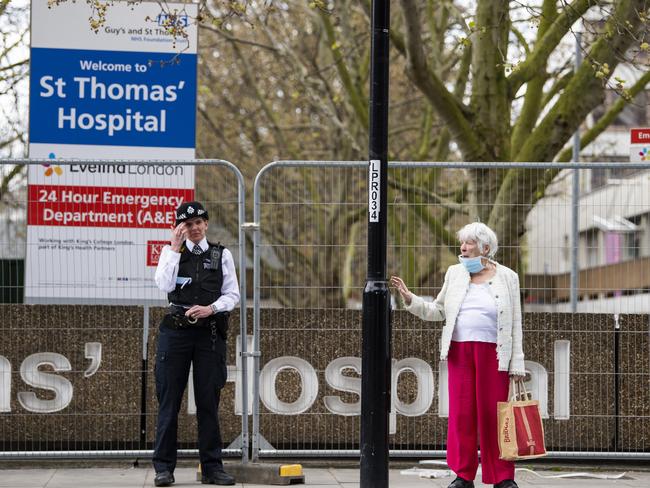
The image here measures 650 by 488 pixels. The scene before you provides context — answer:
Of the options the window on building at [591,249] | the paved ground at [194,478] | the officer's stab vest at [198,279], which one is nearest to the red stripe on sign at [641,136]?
the window on building at [591,249]

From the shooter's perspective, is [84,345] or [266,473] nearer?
[266,473]

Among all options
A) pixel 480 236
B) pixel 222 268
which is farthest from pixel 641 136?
pixel 222 268

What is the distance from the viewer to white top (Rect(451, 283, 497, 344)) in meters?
8.06

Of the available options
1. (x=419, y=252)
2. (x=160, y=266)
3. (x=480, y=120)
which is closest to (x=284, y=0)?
(x=480, y=120)

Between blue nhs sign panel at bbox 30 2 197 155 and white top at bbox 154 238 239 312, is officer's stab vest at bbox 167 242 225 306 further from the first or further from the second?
blue nhs sign panel at bbox 30 2 197 155

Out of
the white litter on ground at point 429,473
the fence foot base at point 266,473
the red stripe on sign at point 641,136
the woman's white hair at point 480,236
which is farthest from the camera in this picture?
the red stripe on sign at point 641,136

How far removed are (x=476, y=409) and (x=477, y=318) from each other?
626 mm

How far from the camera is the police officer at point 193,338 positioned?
8508mm

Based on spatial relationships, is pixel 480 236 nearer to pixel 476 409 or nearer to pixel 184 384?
pixel 476 409

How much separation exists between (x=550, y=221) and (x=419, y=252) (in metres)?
1.13

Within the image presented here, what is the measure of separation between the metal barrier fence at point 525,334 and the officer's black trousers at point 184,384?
105 centimetres

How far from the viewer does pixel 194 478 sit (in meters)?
9.20

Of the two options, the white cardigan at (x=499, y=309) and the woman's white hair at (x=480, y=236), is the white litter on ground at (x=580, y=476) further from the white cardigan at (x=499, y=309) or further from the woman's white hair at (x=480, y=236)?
the woman's white hair at (x=480, y=236)

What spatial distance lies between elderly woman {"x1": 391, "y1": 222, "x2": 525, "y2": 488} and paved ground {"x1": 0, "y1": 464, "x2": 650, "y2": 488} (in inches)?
38.5
